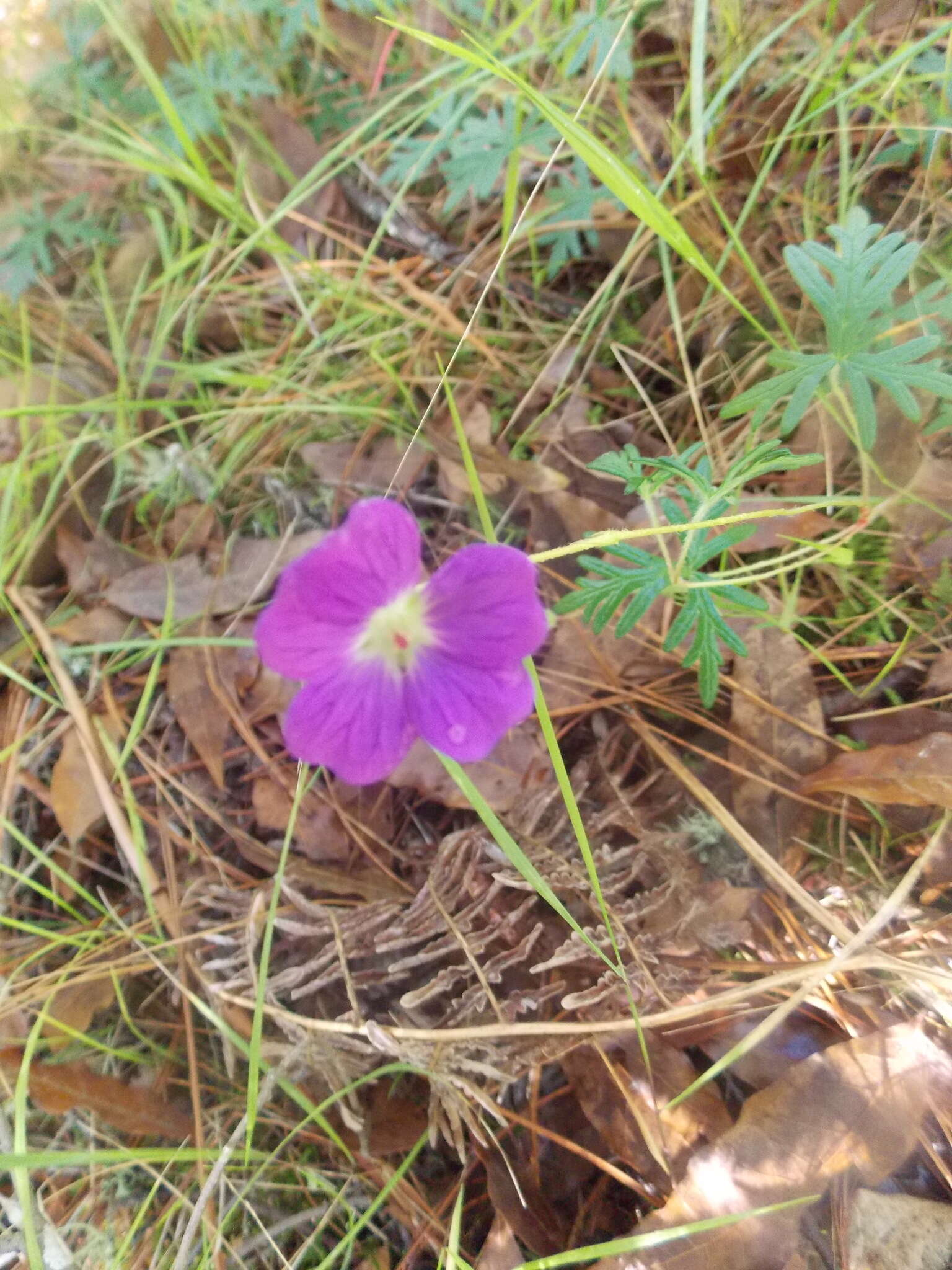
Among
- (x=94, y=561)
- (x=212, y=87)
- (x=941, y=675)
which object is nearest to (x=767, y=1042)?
(x=941, y=675)

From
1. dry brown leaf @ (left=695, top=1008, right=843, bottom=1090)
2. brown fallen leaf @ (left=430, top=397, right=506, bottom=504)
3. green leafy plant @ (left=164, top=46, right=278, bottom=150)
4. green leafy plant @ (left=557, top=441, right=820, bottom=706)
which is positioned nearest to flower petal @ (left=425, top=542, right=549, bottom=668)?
green leafy plant @ (left=557, top=441, right=820, bottom=706)

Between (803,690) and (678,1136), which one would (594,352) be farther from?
(678,1136)

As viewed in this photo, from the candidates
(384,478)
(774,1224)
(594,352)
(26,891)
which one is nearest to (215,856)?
(26,891)

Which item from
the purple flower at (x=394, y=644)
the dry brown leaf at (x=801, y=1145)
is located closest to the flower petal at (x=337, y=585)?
the purple flower at (x=394, y=644)

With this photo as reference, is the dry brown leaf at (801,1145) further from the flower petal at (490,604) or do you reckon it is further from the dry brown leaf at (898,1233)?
the flower petal at (490,604)

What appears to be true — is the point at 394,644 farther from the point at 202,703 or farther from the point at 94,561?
the point at 94,561

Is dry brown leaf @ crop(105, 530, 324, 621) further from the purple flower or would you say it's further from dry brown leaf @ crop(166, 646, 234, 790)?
the purple flower
